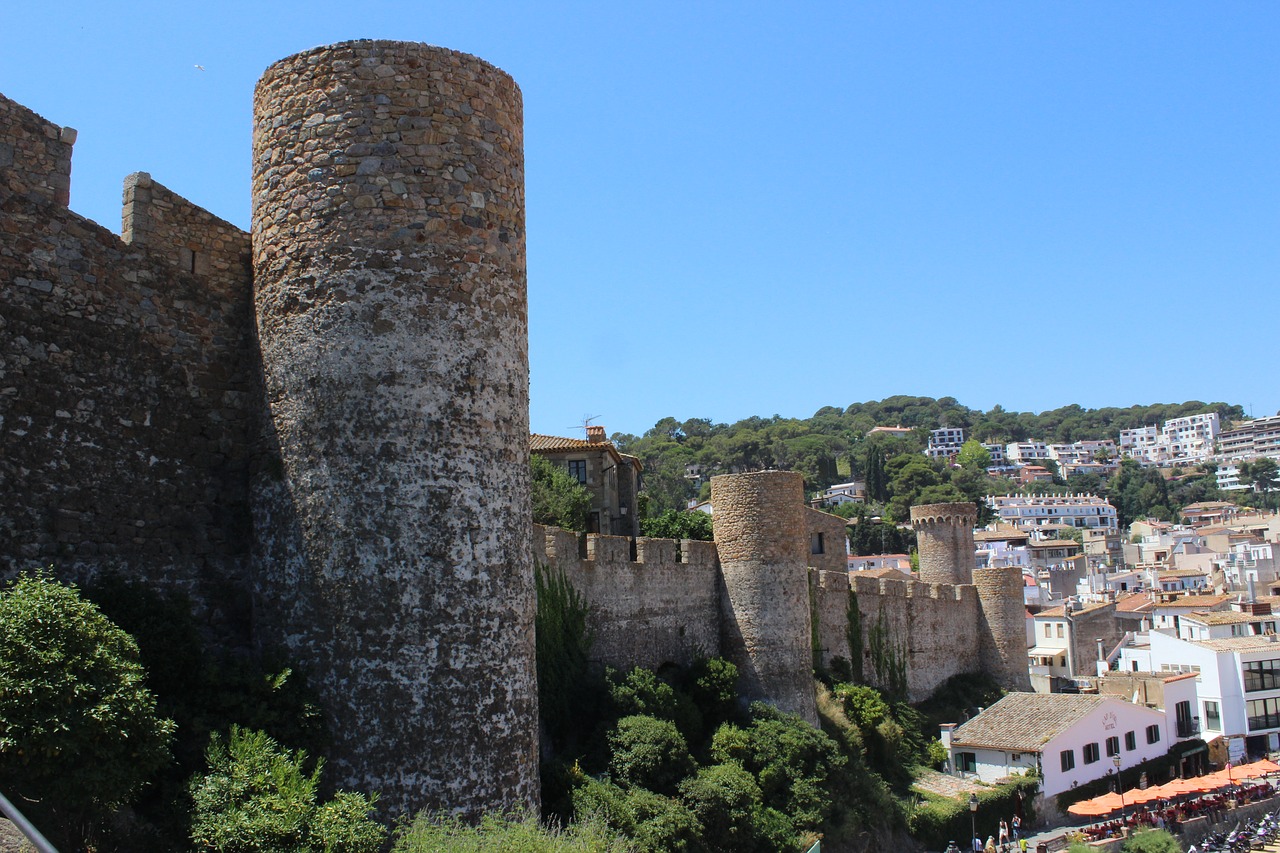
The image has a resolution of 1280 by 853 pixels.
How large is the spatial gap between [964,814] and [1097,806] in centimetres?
730

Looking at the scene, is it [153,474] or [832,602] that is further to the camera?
[832,602]

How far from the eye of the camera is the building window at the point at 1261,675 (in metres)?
47.8

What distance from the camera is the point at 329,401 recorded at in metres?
10.9

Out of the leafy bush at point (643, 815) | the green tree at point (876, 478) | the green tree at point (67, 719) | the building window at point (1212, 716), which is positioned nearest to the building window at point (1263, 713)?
the building window at point (1212, 716)

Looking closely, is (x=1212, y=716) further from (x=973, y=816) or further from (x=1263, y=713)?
(x=973, y=816)

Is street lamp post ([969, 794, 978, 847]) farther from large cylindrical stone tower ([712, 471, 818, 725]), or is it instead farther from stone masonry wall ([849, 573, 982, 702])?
large cylindrical stone tower ([712, 471, 818, 725])

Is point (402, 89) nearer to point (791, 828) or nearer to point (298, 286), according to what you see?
point (298, 286)

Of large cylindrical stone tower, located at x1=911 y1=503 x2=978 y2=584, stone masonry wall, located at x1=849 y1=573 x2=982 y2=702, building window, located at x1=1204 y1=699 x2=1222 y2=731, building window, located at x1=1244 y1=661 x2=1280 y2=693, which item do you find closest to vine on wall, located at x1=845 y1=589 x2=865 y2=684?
stone masonry wall, located at x1=849 y1=573 x2=982 y2=702

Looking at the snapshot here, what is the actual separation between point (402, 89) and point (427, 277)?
182 centimetres

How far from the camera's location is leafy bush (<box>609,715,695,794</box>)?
1873 centimetres

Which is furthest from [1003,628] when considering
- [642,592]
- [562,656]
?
[562,656]

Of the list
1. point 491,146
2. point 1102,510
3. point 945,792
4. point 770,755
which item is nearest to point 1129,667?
point 945,792

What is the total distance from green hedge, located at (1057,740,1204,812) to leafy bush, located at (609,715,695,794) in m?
20.5

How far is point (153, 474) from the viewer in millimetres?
11258
